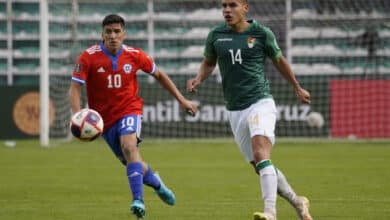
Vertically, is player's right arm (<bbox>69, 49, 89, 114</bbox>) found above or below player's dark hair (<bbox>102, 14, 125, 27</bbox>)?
below

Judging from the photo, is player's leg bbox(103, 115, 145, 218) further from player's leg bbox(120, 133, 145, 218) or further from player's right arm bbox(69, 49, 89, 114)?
player's right arm bbox(69, 49, 89, 114)

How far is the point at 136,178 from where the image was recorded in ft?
30.5

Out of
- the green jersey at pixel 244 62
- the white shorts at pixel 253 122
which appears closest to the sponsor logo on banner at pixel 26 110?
the green jersey at pixel 244 62

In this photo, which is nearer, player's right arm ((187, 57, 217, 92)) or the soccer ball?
the soccer ball

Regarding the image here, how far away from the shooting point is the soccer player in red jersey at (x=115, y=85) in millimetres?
9695

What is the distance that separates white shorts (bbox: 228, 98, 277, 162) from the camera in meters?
8.77

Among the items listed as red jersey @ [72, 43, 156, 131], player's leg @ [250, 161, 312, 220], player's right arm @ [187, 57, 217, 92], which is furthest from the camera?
red jersey @ [72, 43, 156, 131]

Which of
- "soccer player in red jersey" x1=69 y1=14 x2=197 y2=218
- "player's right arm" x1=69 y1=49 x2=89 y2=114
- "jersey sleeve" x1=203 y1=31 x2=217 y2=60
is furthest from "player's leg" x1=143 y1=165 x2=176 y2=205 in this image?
"jersey sleeve" x1=203 y1=31 x2=217 y2=60

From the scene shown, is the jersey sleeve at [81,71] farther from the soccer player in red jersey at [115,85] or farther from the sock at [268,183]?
the sock at [268,183]

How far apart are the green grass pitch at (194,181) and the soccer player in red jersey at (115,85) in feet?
2.69

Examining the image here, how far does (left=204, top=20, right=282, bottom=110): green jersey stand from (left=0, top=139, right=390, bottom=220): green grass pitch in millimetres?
1294

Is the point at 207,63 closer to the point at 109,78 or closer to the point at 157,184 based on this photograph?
the point at 109,78

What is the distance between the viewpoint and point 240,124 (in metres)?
8.99

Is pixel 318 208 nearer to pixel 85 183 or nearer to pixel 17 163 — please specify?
pixel 85 183
